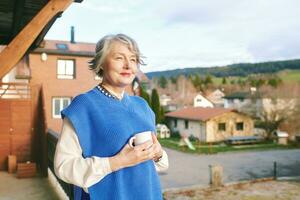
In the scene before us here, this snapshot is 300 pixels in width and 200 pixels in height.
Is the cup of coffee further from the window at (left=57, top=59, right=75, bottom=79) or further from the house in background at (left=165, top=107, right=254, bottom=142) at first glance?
the house in background at (left=165, top=107, right=254, bottom=142)

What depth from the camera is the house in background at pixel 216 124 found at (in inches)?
1174

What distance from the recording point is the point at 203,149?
25.0 meters

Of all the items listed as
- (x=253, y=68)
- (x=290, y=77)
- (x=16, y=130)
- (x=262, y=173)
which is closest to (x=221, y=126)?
(x=262, y=173)

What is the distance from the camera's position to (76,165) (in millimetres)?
1303

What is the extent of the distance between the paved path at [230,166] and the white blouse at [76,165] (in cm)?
1268

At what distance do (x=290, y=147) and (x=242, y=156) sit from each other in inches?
273

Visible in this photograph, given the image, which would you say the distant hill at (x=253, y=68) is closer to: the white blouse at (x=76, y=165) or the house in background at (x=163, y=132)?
the house in background at (x=163, y=132)

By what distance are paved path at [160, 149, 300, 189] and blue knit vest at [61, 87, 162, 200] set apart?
12.5 metres

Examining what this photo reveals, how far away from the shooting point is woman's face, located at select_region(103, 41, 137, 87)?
1484 mm

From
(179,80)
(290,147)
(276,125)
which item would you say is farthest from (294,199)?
(179,80)

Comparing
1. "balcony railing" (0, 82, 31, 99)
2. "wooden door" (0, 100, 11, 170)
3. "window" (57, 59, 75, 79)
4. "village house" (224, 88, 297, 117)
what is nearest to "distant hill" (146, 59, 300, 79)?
"village house" (224, 88, 297, 117)

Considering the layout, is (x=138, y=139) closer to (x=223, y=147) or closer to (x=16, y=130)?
(x=16, y=130)

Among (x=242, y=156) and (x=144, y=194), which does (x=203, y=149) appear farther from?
(x=144, y=194)

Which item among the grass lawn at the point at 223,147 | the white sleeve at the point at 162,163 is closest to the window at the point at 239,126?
the grass lawn at the point at 223,147
